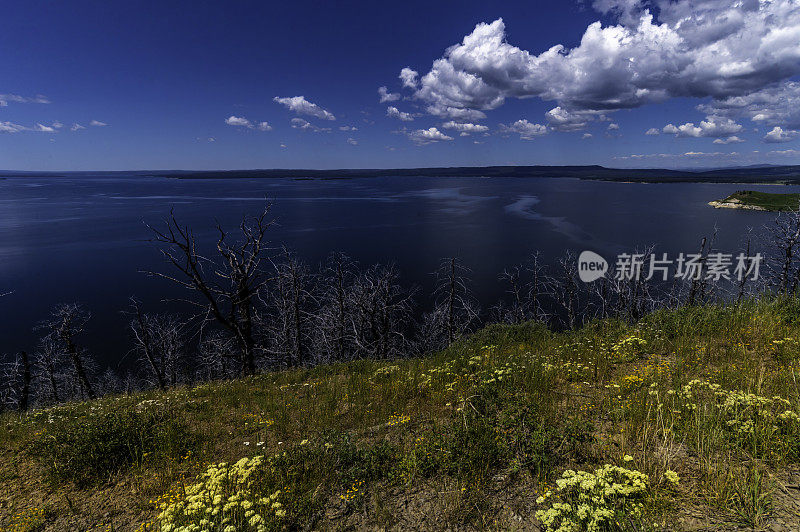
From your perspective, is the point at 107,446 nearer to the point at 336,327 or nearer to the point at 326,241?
the point at 336,327

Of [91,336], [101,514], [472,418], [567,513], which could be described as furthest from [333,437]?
[91,336]

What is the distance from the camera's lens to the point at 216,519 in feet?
12.9

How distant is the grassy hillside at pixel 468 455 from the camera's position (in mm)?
3680

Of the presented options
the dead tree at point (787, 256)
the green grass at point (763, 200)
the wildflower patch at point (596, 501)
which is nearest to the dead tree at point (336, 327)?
the wildflower patch at point (596, 501)

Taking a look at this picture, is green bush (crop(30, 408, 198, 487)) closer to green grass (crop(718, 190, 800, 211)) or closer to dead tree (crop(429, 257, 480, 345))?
dead tree (crop(429, 257, 480, 345))

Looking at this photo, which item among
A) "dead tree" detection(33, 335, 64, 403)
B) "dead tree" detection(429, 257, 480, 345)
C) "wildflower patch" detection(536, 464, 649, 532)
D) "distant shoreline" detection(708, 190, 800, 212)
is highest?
"distant shoreline" detection(708, 190, 800, 212)

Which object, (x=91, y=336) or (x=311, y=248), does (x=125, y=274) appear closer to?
(x=91, y=336)

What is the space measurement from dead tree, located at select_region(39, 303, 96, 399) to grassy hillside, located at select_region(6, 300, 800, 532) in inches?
899

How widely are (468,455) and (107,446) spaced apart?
18.7 feet

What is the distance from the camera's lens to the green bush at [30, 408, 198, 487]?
5254 mm

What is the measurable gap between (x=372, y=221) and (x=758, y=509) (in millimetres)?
96960

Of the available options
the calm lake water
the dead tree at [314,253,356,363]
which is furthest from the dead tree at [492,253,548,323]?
the dead tree at [314,253,356,363]

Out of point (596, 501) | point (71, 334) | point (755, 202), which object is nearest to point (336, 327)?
point (71, 334)

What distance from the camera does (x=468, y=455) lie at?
4.62 meters
